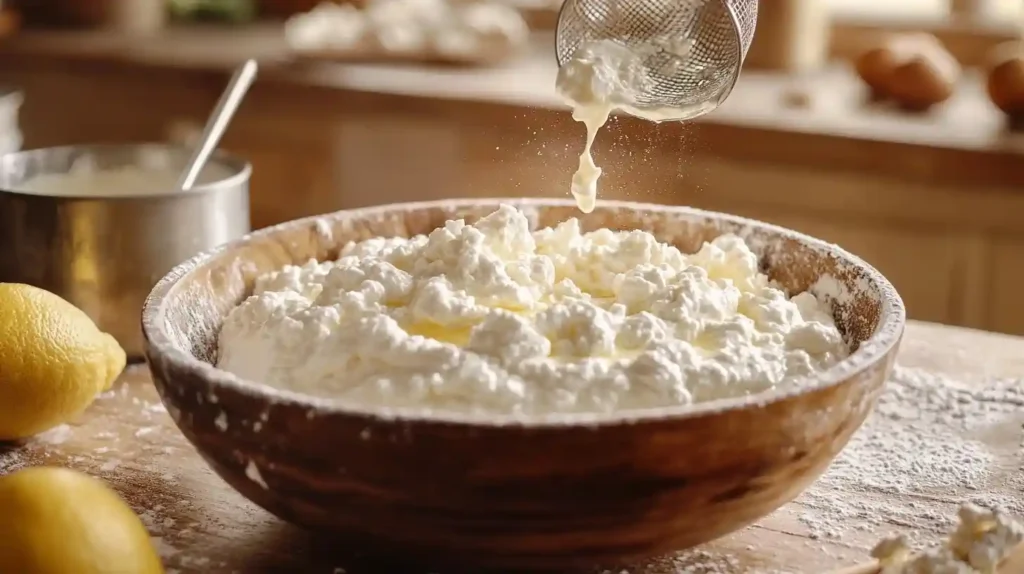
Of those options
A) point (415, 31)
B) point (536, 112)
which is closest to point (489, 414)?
point (536, 112)

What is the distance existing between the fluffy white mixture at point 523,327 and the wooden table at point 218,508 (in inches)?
4.1

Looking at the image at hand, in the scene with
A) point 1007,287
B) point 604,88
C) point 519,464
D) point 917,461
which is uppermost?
point 604,88

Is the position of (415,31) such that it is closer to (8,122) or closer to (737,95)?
(737,95)

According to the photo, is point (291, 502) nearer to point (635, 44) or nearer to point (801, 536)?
point (801, 536)

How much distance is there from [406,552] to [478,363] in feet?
0.40

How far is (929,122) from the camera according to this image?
1.96 meters

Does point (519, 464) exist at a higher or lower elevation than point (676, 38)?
lower

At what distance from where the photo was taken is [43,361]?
87 centimetres

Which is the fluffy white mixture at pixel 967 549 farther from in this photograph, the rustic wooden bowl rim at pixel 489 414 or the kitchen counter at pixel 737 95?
the kitchen counter at pixel 737 95

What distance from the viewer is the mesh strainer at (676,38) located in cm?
99

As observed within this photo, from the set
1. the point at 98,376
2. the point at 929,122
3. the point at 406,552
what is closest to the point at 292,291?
the point at 98,376

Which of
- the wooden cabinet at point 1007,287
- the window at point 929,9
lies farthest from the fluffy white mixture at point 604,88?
the window at point 929,9

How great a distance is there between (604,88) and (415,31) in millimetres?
1593

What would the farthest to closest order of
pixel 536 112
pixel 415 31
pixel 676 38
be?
pixel 415 31
pixel 536 112
pixel 676 38
